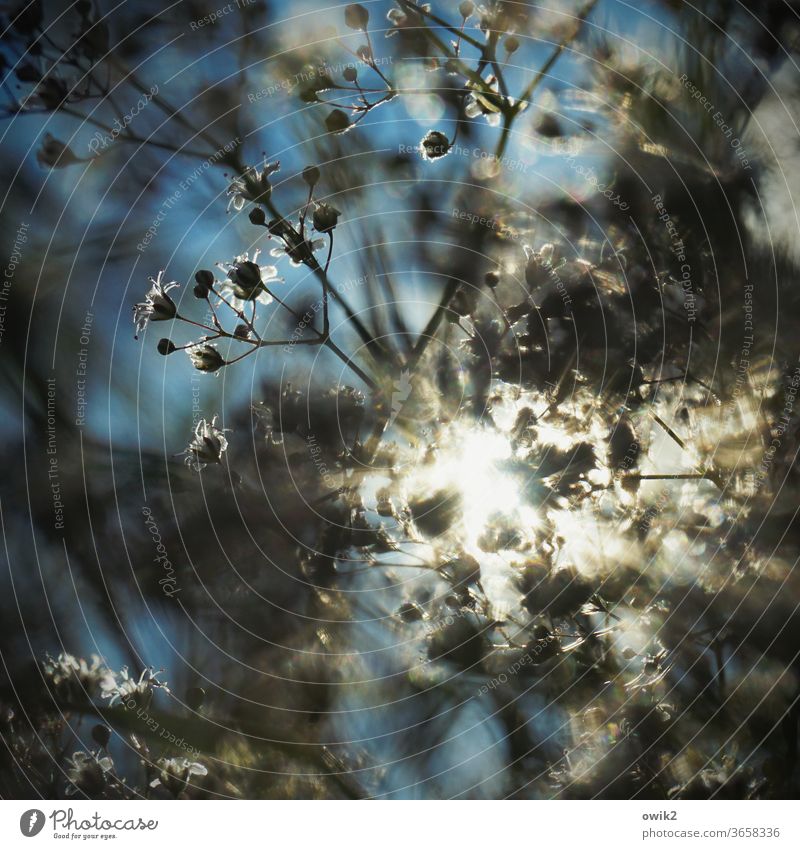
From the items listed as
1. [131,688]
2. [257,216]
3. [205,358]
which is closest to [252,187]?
[257,216]

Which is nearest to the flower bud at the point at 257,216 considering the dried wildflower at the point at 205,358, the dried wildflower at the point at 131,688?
the dried wildflower at the point at 205,358

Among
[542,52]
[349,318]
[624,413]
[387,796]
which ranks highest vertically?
[542,52]

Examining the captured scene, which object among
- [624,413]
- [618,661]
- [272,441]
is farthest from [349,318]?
[618,661]

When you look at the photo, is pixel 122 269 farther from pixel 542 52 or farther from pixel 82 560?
pixel 542 52

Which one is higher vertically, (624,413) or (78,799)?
(624,413)

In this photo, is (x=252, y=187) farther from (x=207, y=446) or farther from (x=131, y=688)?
(x=131, y=688)
